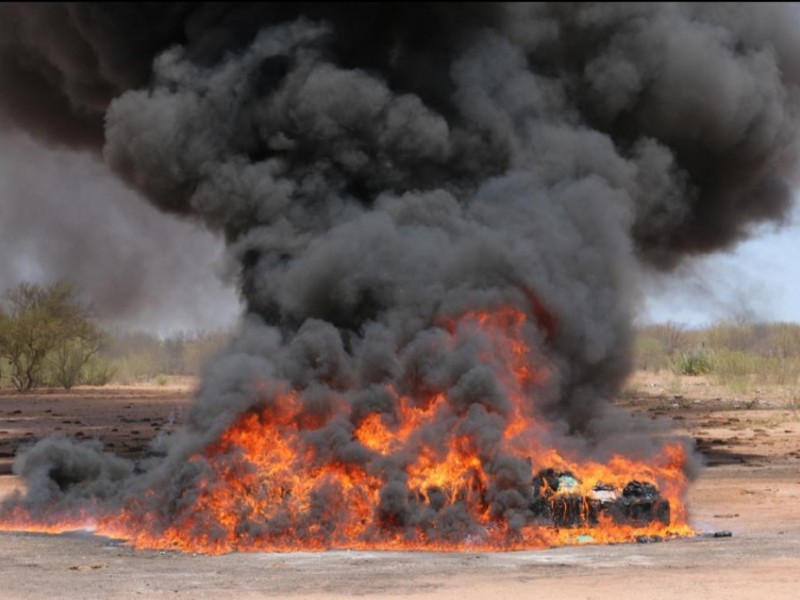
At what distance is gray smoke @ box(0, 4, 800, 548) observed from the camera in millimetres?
19406

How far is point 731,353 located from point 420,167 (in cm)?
5367

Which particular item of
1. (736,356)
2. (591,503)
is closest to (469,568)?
(591,503)

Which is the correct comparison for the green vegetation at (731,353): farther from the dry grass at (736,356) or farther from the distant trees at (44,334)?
the distant trees at (44,334)

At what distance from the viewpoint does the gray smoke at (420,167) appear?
63.7 ft

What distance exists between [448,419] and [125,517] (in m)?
5.61

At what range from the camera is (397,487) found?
18250 mm

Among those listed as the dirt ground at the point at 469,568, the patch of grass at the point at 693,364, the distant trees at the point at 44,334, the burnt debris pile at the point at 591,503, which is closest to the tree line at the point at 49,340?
the distant trees at the point at 44,334

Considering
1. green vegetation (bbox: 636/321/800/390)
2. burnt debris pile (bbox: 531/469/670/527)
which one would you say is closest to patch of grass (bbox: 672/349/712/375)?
green vegetation (bbox: 636/321/800/390)

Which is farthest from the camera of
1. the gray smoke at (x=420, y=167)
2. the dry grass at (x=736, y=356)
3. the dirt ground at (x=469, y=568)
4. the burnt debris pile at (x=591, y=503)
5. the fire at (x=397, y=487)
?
the dry grass at (x=736, y=356)

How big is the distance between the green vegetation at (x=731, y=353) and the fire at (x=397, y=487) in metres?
17.6

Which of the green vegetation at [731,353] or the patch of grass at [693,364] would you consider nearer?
the green vegetation at [731,353]

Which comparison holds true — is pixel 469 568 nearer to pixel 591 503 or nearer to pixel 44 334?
pixel 591 503

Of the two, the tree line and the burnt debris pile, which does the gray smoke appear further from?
the tree line

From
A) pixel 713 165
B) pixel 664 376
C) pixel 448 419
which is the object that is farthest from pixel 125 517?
pixel 664 376
